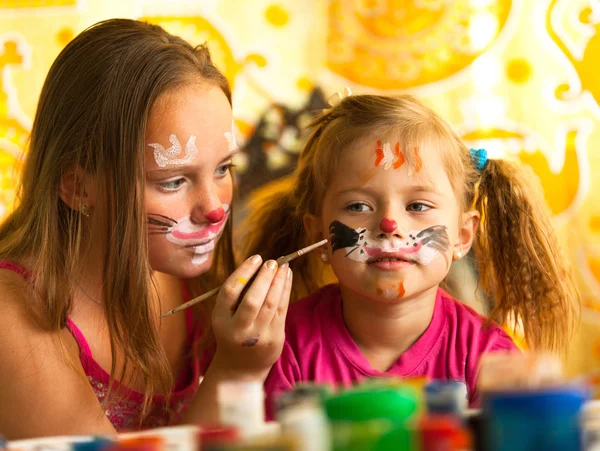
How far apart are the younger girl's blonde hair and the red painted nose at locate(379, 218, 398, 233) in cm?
→ 15

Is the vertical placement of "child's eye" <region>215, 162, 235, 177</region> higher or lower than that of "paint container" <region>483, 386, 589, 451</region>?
higher

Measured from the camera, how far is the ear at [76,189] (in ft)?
4.37

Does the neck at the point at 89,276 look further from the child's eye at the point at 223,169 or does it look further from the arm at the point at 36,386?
the child's eye at the point at 223,169

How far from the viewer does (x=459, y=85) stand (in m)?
2.31

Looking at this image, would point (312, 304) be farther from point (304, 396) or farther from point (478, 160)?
point (304, 396)

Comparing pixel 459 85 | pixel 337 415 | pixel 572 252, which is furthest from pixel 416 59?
pixel 337 415

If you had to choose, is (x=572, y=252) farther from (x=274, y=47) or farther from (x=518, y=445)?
(x=518, y=445)

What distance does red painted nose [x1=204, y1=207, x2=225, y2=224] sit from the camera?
4.34 ft

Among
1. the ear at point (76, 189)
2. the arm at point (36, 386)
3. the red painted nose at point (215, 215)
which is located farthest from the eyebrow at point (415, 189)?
the arm at point (36, 386)

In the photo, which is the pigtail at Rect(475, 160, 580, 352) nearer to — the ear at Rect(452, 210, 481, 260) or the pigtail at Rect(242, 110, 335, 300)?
the ear at Rect(452, 210, 481, 260)

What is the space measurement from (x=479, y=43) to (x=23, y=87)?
1.45 m

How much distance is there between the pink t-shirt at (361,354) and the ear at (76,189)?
16.6 inches

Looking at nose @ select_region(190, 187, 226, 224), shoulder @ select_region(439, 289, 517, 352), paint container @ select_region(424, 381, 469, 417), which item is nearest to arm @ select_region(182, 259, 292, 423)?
nose @ select_region(190, 187, 226, 224)

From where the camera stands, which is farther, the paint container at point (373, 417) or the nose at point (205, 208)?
the nose at point (205, 208)
